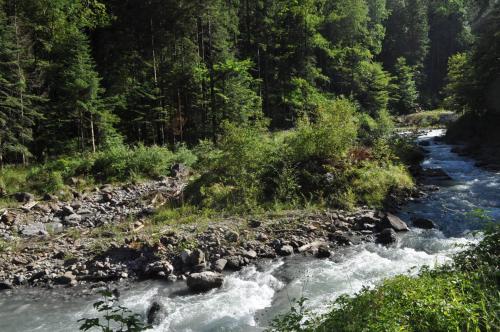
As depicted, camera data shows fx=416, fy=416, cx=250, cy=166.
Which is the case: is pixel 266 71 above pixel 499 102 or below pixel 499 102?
above

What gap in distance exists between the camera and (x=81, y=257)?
1212 cm

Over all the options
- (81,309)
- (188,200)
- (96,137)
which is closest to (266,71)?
(96,137)

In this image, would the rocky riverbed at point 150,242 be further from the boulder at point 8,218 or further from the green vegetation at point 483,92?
the green vegetation at point 483,92

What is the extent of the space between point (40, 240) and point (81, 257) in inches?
104

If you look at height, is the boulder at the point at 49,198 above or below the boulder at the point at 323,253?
above

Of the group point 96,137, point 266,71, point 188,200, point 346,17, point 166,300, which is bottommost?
point 166,300

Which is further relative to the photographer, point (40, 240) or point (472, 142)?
point (472, 142)

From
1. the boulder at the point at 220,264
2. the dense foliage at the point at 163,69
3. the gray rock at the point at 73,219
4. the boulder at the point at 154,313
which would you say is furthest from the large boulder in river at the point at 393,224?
the gray rock at the point at 73,219

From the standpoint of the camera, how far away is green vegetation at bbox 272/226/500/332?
4.66 meters

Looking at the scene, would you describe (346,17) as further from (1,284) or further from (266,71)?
(1,284)

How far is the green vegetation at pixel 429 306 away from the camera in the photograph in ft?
15.3

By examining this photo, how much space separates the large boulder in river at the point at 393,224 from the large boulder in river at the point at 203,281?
635cm

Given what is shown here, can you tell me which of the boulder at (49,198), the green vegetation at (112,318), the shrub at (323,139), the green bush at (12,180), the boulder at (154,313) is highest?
the shrub at (323,139)

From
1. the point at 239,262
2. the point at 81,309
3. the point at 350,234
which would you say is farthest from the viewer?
the point at 350,234
